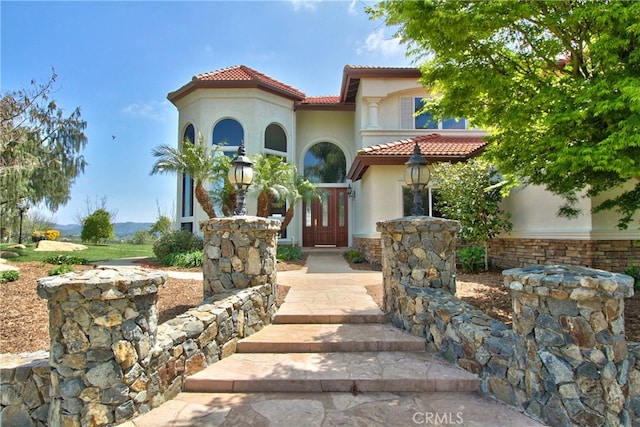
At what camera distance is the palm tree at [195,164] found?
1118 cm

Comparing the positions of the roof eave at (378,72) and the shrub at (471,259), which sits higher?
the roof eave at (378,72)

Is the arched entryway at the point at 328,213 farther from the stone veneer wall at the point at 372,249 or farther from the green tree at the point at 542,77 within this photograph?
the green tree at the point at 542,77

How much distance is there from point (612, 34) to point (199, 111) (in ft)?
43.3

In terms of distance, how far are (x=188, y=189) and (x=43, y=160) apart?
906 centimetres

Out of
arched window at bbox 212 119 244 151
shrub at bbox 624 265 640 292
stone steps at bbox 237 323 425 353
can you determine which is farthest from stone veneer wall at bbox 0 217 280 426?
arched window at bbox 212 119 244 151

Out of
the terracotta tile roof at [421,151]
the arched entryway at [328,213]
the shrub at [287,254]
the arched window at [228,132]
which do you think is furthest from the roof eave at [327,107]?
the shrub at [287,254]

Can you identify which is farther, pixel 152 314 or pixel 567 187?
pixel 567 187

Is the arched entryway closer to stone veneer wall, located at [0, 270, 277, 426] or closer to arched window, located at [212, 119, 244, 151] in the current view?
arched window, located at [212, 119, 244, 151]

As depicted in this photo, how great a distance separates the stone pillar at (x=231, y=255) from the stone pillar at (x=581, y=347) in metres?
3.35

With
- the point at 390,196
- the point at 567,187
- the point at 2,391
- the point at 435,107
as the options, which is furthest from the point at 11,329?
the point at 390,196

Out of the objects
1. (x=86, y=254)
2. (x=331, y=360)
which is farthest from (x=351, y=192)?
(x=331, y=360)

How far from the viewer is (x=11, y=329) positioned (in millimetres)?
4309

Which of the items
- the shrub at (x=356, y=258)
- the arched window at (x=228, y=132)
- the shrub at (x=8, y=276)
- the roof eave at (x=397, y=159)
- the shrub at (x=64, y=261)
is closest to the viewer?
the shrub at (x=8, y=276)

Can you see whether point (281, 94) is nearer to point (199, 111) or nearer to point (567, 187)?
point (199, 111)
